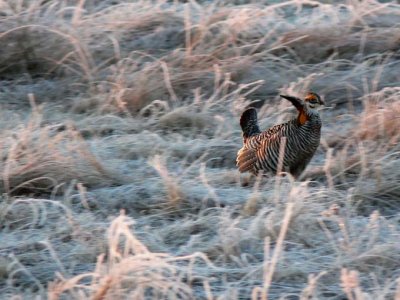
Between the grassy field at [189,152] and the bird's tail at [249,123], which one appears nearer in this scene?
the grassy field at [189,152]

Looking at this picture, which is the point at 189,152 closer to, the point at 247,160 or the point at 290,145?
the point at 247,160

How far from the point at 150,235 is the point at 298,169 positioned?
1120 mm

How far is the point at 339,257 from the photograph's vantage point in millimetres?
4520

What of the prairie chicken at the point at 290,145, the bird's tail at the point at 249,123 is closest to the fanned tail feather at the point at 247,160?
the prairie chicken at the point at 290,145

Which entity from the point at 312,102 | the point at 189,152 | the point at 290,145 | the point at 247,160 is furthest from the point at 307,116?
the point at 189,152

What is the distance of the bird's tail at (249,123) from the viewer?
19.3 feet

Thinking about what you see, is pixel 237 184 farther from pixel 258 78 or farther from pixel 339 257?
pixel 258 78

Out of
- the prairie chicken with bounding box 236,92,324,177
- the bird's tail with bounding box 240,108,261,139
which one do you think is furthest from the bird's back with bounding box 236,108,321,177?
the bird's tail with bounding box 240,108,261,139

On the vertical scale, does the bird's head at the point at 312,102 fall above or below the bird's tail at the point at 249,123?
above

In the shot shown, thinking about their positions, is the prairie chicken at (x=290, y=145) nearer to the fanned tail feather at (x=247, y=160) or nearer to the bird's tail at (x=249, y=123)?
the fanned tail feather at (x=247, y=160)

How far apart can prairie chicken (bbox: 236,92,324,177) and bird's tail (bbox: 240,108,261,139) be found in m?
0.16

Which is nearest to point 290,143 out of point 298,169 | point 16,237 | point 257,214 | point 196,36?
point 298,169

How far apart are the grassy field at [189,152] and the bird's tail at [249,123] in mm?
244

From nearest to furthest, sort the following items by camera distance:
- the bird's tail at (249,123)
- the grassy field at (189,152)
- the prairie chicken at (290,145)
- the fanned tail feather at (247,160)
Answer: the grassy field at (189,152), the prairie chicken at (290,145), the fanned tail feather at (247,160), the bird's tail at (249,123)
